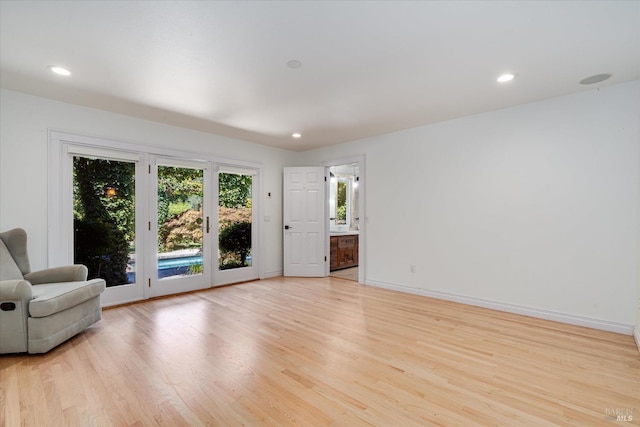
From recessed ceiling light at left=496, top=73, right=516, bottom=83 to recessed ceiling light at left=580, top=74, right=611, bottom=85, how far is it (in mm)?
759

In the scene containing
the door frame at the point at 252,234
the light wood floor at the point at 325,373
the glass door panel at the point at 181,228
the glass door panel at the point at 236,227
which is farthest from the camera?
the glass door panel at the point at 236,227

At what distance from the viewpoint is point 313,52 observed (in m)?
2.38

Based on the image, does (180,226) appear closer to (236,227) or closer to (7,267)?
(236,227)

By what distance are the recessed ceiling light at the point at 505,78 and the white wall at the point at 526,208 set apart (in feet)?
2.97

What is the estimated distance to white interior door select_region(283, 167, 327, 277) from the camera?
5.75 meters

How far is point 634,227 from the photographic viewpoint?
2932mm

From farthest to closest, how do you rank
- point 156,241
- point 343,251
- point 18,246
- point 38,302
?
point 343,251
point 156,241
point 18,246
point 38,302

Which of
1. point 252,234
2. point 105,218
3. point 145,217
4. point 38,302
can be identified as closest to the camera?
point 38,302

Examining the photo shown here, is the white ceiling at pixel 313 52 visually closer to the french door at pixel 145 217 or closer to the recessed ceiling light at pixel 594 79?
the recessed ceiling light at pixel 594 79

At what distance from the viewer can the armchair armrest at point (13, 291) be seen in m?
2.43

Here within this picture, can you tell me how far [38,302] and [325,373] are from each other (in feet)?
8.32

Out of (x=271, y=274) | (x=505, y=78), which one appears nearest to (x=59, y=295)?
(x=271, y=274)

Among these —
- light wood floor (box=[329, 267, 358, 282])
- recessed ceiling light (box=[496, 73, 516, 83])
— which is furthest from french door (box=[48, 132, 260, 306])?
recessed ceiling light (box=[496, 73, 516, 83])

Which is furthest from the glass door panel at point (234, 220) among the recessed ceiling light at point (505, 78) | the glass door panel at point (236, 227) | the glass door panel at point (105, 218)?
the recessed ceiling light at point (505, 78)
